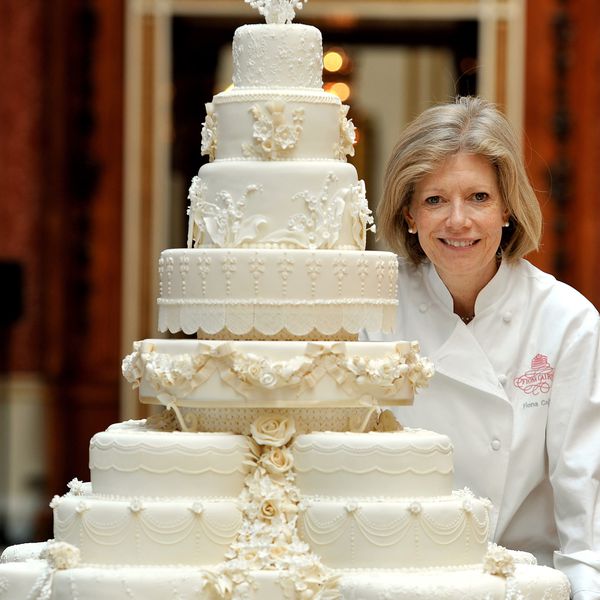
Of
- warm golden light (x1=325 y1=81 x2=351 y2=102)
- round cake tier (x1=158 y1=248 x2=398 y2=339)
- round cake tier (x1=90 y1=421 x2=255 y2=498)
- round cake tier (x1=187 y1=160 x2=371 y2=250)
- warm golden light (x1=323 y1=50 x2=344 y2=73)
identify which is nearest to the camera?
round cake tier (x1=90 y1=421 x2=255 y2=498)

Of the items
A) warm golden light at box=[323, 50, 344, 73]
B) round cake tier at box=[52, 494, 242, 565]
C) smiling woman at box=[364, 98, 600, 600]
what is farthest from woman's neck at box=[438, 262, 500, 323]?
warm golden light at box=[323, 50, 344, 73]

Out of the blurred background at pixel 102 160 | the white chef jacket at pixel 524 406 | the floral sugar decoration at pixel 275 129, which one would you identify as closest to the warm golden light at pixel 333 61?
the blurred background at pixel 102 160

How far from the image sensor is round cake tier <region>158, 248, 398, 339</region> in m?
4.96

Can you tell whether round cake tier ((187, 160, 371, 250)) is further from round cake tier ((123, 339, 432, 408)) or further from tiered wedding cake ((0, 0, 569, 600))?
round cake tier ((123, 339, 432, 408))

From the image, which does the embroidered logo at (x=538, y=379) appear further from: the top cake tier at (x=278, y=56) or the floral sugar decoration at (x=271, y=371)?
the top cake tier at (x=278, y=56)

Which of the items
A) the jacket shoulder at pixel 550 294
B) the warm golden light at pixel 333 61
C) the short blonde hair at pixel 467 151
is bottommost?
the jacket shoulder at pixel 550 294

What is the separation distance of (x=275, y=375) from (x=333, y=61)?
1007 centimetres

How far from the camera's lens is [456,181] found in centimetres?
529

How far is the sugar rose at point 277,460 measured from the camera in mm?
4844

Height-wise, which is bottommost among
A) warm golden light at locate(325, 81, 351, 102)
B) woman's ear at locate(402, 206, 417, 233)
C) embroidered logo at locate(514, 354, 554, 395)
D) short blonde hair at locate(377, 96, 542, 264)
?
embroidered logo at locate(514, 354, 554, 395)

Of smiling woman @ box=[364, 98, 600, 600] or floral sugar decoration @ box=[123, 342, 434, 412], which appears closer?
floral sugar decoration @ box=[123, 342, 434, 412]

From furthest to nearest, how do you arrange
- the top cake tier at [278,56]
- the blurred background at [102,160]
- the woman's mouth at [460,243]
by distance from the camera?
the blurred background at [102,160] → the woman's mouth at [460,243] → the top cake tier at [278,56]

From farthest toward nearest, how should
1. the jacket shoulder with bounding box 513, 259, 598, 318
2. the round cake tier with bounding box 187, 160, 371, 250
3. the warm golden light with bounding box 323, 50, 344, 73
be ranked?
the warm golden light with bounding box 323, 50, 344, 73, the jacket shoulder with bounding box 513, 259, 598, 318, the round cake tier with bounding box 187, 160, 371, 250

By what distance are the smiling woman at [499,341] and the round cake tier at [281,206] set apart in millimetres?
324
